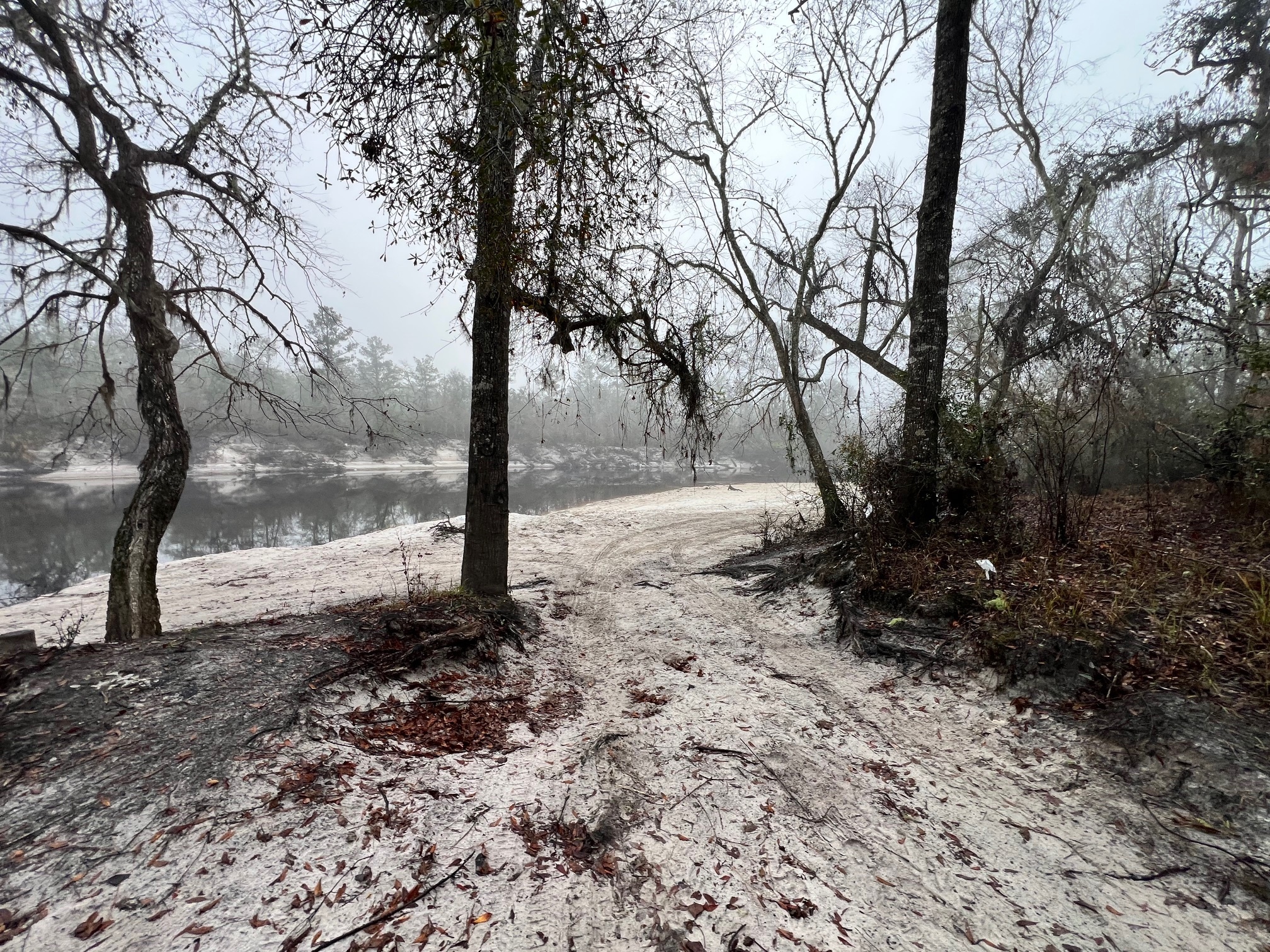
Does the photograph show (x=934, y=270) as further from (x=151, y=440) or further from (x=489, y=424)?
(x=151, y=440)

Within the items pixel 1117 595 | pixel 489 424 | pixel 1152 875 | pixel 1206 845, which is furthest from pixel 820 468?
pixel 1152 875

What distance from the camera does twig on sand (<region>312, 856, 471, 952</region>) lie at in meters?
1.89

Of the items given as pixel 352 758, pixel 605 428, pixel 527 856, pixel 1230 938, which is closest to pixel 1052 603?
pixel 1230 938

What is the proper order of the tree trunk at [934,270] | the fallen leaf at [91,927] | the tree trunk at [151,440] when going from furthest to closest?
the tree trunk at [934,270] < the tree trunk at [151,440] < the fallen leaf at [91,927]

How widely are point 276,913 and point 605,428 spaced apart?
187 feet

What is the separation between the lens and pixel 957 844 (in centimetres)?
261

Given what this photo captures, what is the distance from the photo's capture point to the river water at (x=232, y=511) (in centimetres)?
1374

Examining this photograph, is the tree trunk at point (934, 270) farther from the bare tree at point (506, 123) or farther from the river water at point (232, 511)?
the river water at point (232, 511)

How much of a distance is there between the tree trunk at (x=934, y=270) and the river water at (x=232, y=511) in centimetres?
1427

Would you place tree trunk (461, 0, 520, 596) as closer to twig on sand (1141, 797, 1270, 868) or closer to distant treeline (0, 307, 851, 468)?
distant treeline (0, 307, 851, 468)

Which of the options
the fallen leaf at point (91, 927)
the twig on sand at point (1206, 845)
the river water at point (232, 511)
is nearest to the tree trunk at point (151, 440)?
the fallen leaf at point (91, 927)

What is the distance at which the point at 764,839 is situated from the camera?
8.57ft

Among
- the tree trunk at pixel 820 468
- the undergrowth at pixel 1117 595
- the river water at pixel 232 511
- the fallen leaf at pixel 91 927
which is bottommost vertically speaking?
the river water at pixel 232 511

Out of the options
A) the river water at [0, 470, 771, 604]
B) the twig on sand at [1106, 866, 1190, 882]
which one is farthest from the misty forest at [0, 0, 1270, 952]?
the river water at [0, 470, 771, 604]
